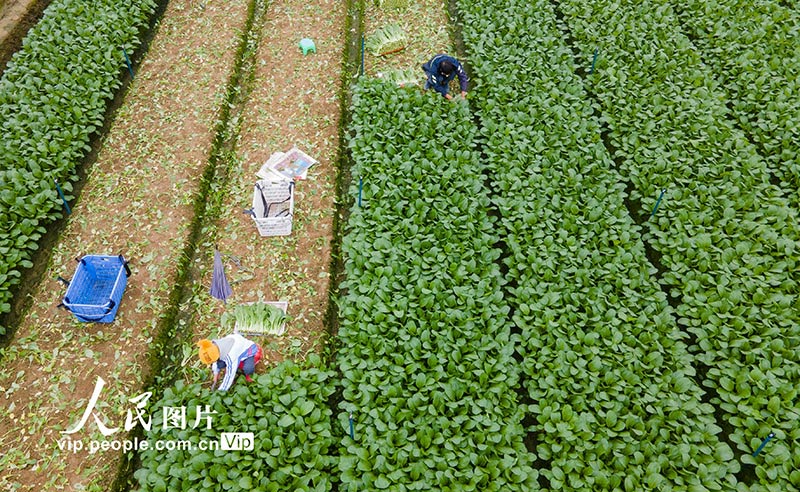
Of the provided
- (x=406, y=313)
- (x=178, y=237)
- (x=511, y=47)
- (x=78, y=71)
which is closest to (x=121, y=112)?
(x=78, y=71)

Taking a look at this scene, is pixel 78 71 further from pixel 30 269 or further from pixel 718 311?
pixel 718 311

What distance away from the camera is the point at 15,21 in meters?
9.91

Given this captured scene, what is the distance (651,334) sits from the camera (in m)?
6.33

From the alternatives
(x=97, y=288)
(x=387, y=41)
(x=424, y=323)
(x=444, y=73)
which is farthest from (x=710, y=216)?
(x=97, y=288)

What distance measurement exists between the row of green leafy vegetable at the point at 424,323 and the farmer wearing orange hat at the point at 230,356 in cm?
106

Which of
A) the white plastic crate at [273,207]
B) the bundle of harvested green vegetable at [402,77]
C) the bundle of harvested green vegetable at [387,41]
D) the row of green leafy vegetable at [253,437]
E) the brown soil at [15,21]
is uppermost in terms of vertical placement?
the brown soil at [15,21]

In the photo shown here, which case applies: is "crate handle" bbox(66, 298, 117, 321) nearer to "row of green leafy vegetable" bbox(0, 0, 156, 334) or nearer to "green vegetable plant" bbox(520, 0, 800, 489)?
"row of green leafy vegetable" bbox(0, 0, 156, 334)

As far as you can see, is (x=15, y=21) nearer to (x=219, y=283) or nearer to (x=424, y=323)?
(x=219, y=283)

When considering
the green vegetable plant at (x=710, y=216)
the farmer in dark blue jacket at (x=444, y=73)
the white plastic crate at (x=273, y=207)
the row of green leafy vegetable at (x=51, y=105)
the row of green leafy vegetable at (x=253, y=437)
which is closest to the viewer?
the row of green leafy vegetable at (x=253, y=437)

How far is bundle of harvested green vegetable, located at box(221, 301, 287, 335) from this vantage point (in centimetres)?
662

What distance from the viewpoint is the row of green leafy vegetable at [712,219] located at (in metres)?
5.88

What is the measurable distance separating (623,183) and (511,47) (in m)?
3.54

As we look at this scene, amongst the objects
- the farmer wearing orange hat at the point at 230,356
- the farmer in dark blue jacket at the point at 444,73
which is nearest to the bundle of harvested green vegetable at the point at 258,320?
the farmer wearing orange hat at the point at 230,356

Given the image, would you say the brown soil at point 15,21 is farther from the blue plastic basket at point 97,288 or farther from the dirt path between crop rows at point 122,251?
the blue plastic basket at point 97,288
